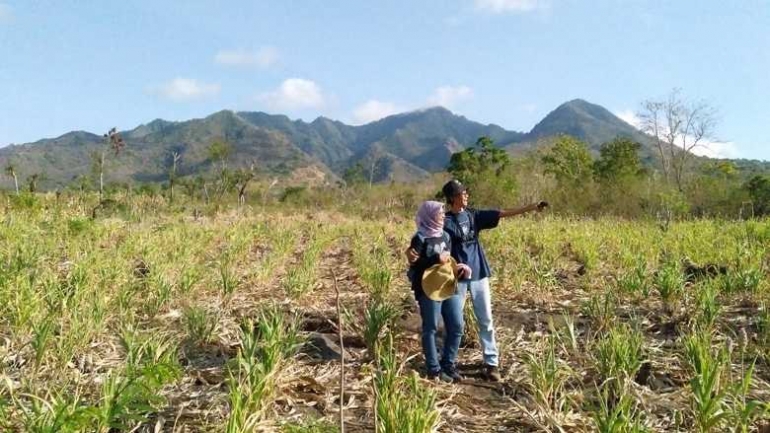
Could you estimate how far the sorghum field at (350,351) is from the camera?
8.35ft

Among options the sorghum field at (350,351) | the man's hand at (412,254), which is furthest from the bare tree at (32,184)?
the man's hand at (412,254)

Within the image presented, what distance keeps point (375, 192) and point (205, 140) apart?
6075 inches

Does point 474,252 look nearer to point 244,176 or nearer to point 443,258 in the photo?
point 443,258

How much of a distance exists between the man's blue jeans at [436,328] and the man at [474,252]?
0.48 feet

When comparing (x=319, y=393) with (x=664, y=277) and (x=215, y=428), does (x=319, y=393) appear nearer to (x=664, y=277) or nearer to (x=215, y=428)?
(x=215, y=428)

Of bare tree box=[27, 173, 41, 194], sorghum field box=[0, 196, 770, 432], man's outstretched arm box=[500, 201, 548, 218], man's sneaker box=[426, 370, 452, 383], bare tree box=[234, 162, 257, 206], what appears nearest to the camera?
sorghum field box=[0, 196, 770, 432]

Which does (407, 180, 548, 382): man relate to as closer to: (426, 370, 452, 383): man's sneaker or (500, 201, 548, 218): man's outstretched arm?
(500, 201, 548, 218): man's outstretched arm

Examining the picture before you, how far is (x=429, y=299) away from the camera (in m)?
3.71

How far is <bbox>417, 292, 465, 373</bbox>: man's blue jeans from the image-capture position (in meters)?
3.69

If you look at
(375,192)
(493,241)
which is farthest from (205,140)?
(493,241)

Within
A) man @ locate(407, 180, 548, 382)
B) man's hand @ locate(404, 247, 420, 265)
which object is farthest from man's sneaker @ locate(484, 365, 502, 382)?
man's hand @ locate(404, 247, 420, 265)

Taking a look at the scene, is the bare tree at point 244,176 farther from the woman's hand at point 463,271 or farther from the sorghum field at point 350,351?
the woman's hand at point 463,271

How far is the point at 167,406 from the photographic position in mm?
2781

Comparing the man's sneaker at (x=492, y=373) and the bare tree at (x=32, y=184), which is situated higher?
the bare tree at (x=32, y=184)
